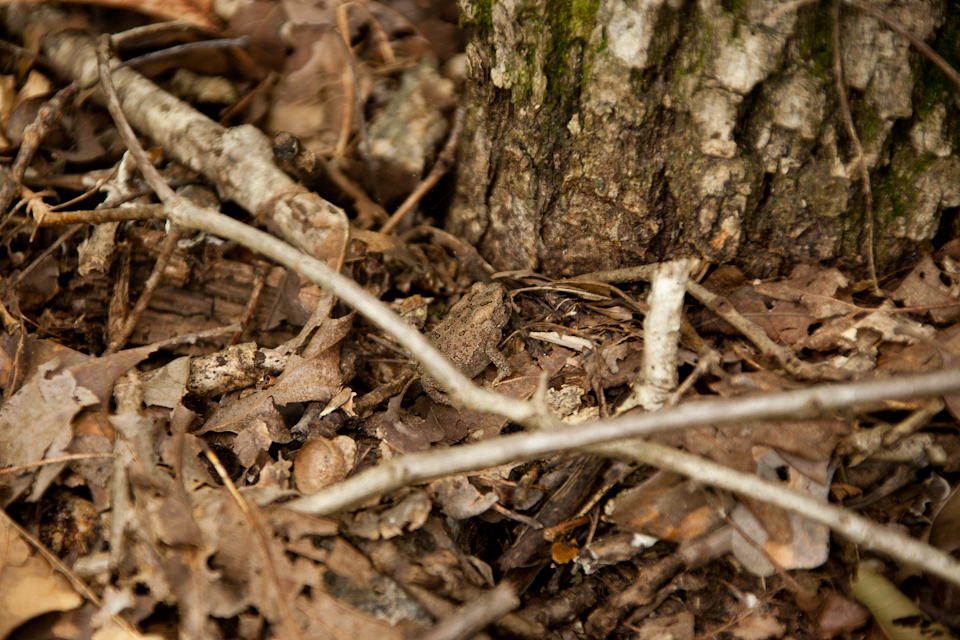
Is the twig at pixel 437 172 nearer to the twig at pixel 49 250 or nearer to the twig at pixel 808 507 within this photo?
the twig at pixel 49 250

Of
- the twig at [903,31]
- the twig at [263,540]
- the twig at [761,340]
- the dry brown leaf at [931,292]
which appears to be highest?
the twig at [903,31]

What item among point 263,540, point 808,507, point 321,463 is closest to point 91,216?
point 321,463

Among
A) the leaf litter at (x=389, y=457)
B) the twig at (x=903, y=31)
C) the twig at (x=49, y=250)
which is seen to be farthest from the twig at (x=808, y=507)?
the twig at (x=49, y=250)

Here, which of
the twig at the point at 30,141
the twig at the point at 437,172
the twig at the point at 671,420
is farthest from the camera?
the twig at the point at 437,172

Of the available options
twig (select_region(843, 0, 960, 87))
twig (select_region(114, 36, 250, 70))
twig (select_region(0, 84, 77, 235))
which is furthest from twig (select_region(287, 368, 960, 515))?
twig (select_region(114, 36, 250, 70))

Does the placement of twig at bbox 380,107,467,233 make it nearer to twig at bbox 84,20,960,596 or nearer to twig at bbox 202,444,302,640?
twig at bbox 84,20,960,596

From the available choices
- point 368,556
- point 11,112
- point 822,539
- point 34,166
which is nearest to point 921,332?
point 822,539
